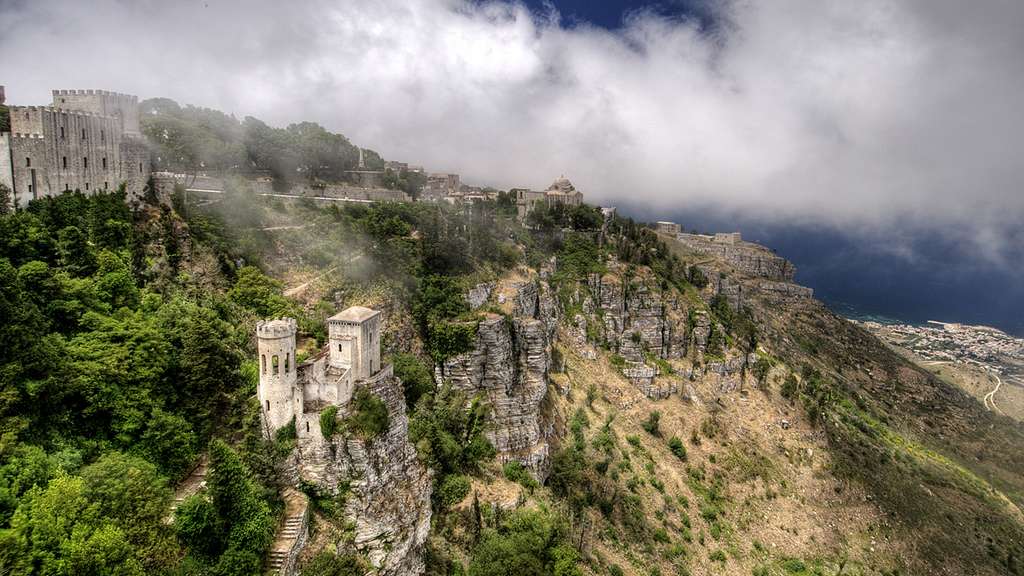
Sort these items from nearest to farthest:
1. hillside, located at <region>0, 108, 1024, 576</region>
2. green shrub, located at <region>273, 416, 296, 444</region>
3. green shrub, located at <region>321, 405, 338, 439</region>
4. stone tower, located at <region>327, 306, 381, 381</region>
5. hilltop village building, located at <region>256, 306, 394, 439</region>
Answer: hillside, located at <region>0, 108, 1024, 576</region>
hilltop village building, located at <region>256, 306, 394, 439</region>
green shrub, located at <region>273, 416, 296, 444</region>
green shrub, located at <region>321, 405, 338, 439</region>
stone tower, located at <region>327, 306, 381, 381</region>

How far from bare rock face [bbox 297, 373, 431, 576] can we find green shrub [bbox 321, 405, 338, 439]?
14.5 inches

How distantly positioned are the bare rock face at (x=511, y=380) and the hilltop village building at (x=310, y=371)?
17.4 metres

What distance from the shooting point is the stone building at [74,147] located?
3528 centimetres

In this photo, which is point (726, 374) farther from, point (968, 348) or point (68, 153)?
point (968, 348)

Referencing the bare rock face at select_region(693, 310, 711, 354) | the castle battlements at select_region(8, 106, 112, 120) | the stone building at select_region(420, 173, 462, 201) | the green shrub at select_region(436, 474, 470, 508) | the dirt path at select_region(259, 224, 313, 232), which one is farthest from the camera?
the stone building at select_region(420, 173, 462, 201)

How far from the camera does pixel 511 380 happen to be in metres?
49.4

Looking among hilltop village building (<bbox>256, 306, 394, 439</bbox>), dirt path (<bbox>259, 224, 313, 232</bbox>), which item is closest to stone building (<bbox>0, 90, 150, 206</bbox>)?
dirt path (<bbox>259, 224, 313, 232</bbox>)

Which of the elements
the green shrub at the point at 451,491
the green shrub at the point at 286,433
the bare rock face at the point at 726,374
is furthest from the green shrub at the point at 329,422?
the bare rock face at the point at 726,374

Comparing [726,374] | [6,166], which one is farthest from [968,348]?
[6,166]

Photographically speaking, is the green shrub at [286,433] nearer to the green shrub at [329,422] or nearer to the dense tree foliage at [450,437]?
the green shrub at [329,422]

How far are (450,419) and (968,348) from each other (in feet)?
683

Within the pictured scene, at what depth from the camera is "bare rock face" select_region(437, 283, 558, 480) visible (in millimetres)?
47188

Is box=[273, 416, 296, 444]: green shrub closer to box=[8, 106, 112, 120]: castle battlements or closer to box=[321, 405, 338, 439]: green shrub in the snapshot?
box=[321, 405, 338, 439]: green shrub

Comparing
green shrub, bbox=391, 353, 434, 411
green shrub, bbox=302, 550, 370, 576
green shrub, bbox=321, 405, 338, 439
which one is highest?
green shrub, bbox=321, 405, 338, 439
